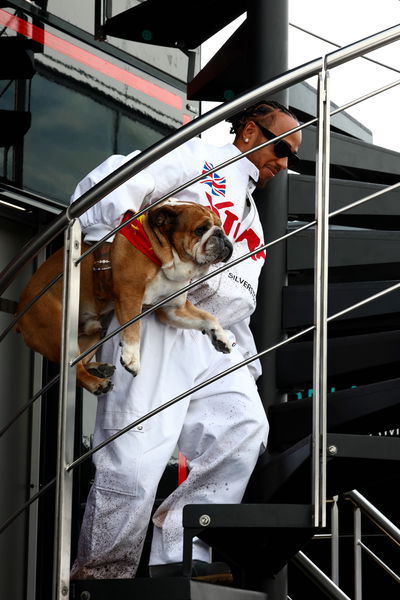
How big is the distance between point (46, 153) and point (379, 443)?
1.99 m

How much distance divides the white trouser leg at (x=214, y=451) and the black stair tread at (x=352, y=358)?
30 cm

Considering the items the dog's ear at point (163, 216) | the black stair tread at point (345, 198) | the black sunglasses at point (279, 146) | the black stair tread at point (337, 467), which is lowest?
the black stair tread at point (337, 467)

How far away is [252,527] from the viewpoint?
8.60ft

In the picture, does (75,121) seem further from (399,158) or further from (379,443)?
(379,443)

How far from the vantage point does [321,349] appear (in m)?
2.56

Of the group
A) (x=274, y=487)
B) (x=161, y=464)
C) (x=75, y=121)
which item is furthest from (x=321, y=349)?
(x=75, y=121)

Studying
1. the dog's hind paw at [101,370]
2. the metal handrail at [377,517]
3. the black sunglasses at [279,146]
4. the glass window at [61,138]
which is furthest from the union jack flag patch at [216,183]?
the metal handrail at [377,517]

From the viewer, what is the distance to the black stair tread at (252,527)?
258 cm

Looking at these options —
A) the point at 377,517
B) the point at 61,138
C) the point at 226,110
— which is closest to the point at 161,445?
the point at 226,110

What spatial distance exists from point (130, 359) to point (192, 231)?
1.28ft

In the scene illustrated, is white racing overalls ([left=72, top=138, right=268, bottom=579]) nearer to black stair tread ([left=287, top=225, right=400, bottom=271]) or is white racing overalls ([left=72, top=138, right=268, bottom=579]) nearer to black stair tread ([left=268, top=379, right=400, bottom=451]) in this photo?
black stair tread ([left=268, top=379, right=400, bottom=451])

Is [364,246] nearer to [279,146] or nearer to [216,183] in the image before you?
[279,146]

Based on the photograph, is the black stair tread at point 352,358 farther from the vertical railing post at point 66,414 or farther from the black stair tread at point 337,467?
the vertical railing post at point 66,414

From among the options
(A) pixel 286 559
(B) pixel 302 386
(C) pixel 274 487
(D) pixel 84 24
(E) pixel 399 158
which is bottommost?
→ (A) pixel 286 559
